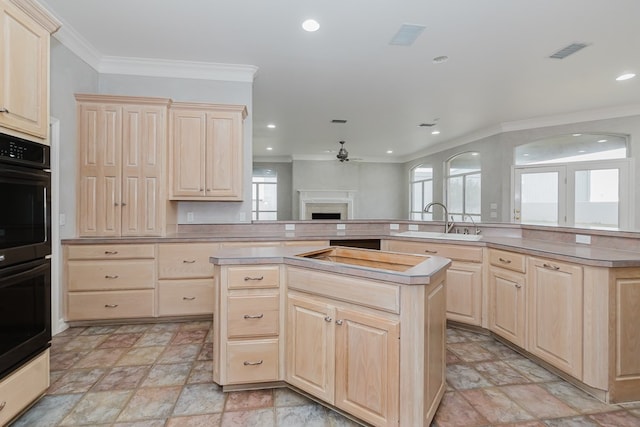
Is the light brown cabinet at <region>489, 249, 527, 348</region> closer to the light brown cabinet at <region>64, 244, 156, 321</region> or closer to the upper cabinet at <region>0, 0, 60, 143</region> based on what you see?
the light brown cabinet at <region>64, 244, 156, 321</region>

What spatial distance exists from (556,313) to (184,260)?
3231 mm

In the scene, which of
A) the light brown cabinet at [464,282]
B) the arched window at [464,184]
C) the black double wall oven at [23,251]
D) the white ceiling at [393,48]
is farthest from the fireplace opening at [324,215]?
the black double wall oven at [23,251]

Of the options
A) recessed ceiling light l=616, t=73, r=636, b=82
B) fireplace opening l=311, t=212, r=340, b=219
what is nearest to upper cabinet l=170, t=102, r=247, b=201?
recessed ceiling light l=616, t=73, r=636, b=82

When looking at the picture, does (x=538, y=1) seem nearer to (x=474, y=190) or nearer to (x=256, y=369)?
(x=256, y=369)

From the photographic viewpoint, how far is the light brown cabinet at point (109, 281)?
121 inches

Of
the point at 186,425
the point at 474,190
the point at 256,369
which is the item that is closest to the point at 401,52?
the point at 256,369

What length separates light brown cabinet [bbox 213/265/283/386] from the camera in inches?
77.9

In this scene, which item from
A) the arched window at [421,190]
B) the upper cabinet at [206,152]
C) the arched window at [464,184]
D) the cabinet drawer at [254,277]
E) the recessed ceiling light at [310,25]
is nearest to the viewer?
the cabinet drawer at [254,277]

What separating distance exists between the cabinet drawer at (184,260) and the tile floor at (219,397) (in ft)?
2.42

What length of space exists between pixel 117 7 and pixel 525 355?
4391 mm

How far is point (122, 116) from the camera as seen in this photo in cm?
325

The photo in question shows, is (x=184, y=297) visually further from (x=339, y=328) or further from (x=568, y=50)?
(x=568, y=50)

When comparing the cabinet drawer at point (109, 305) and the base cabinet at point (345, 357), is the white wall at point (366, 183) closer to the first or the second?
the cabinet drawer at point (109, 305)

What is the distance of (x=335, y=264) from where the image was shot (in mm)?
1757
